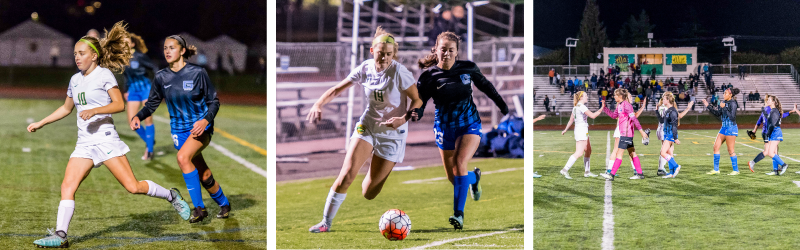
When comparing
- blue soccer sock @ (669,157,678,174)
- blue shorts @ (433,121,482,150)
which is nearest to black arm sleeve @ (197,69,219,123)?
blue shorts @ (433,121,482,150)

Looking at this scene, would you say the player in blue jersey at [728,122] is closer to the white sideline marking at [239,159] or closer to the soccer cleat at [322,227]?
the soccer cleat at [322,227]

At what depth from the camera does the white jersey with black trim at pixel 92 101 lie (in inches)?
180

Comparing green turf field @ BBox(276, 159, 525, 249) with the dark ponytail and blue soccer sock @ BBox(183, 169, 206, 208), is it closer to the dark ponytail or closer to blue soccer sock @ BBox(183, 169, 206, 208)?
blue soccer sock @ BBox(183, 169, 206, 208)

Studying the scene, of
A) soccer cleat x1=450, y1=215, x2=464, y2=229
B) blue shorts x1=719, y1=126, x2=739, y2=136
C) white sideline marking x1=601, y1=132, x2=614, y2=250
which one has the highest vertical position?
blue shorts x1=719, y1=126, x2=739, y2=136

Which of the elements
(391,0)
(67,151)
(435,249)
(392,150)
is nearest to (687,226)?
(435,249)

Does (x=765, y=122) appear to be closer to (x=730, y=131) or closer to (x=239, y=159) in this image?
(x=730, y=131)

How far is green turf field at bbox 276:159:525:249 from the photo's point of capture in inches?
195

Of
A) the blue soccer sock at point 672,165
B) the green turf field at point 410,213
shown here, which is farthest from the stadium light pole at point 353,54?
the blue soccer sock at point 672,165

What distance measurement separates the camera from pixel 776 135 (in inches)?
274

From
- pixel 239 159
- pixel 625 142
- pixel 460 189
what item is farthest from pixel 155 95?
pixel 625 142

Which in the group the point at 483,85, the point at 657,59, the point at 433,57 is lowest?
the point at 483,85

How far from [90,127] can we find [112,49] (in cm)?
Answer: 68

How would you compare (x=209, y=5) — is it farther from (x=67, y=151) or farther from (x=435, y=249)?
(x=435, y=249)

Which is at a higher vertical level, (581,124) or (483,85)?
(483,85)
